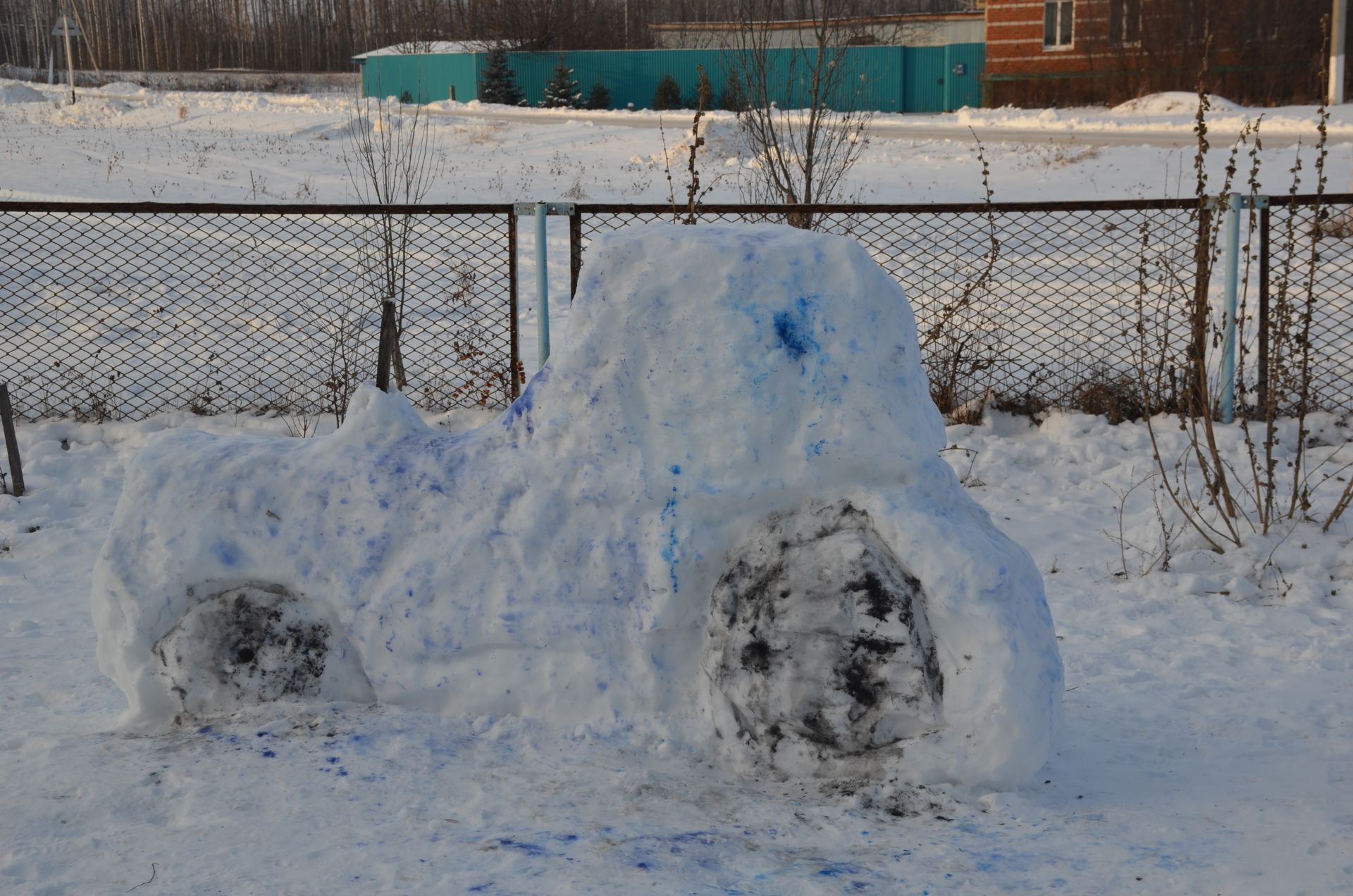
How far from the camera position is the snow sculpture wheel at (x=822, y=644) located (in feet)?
8.52

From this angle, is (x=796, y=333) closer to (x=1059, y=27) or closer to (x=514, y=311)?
(x=514, y=311)

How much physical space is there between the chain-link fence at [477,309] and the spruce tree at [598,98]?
78.1 feet

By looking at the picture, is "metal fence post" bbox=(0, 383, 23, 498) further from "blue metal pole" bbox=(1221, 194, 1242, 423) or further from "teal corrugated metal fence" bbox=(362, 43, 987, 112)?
"teal corrugated metal fence" bbox=(362, 43, 987, 112)

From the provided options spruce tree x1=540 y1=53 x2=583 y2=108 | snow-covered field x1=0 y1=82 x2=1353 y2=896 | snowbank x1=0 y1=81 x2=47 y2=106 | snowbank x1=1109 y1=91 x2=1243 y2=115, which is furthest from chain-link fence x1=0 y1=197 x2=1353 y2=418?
snowbank x1=0 y1=81 x2=47 y2=106

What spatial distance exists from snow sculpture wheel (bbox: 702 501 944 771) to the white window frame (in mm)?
31291

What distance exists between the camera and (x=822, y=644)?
104 inches

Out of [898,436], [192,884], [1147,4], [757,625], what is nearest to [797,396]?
[898,436]

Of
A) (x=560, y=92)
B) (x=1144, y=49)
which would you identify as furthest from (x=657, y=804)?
(x=560, y=92)

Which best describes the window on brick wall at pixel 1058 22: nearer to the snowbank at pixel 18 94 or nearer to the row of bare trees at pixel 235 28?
the row of bare trees at pixel 235 28

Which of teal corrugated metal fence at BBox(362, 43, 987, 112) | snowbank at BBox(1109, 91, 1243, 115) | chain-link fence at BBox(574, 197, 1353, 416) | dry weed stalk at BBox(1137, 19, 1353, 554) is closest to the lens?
dry weed stalk at BBox(1137, 19, 1353, 554)

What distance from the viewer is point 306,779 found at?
2695 mm

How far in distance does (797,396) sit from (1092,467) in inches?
136

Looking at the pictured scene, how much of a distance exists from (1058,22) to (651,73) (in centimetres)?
1239

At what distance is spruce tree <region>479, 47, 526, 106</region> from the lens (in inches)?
1382
